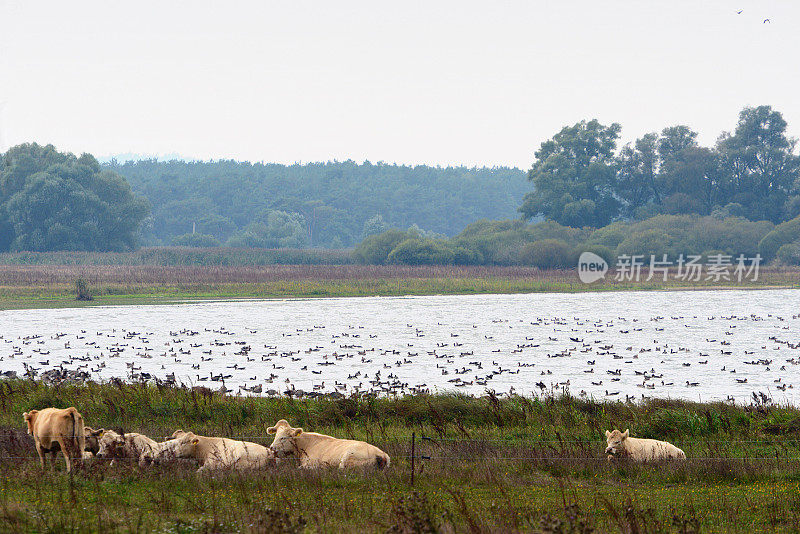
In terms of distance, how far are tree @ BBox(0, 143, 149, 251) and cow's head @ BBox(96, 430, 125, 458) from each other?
337 feet

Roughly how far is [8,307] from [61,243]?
54371mm

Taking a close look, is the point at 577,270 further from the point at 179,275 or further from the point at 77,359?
the point at 77,359

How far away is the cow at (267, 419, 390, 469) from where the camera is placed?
1488 cm

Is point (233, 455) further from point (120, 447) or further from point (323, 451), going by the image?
point (120, 447)

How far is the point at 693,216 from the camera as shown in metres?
125

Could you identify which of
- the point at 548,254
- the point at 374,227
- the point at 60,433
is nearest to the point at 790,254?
the point at 548,254

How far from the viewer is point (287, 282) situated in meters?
82.8

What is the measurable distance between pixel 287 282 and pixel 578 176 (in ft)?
222

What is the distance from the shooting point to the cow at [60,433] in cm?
1392

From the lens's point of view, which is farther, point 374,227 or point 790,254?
point 374,227

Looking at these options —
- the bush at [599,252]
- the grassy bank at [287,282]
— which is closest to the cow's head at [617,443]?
the grassy bank at [287,282]

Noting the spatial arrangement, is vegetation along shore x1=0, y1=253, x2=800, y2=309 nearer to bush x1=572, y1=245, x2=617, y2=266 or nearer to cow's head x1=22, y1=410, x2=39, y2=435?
bush x1=572, y1=245, x2=617, y2=266

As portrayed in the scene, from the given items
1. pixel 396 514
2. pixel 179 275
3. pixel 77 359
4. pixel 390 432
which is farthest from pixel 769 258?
pixel 396 514

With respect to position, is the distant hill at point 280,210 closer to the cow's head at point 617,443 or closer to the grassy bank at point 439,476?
the grassy bank at point 439,476
